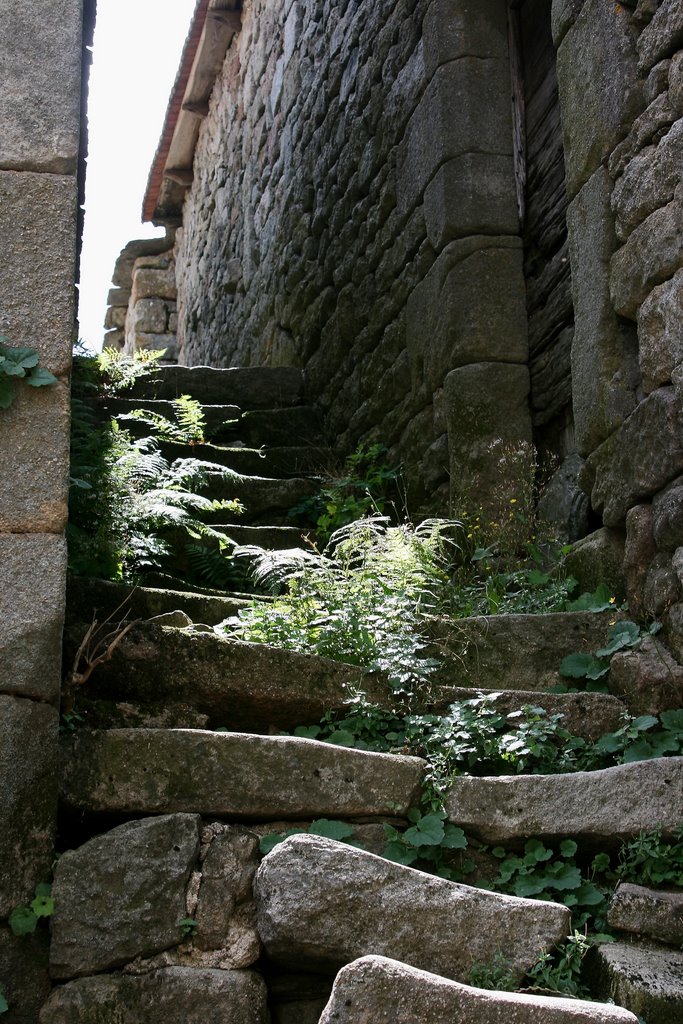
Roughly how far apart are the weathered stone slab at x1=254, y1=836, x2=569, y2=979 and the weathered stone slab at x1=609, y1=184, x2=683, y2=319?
1947 mm

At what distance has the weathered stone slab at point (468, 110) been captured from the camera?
5156 millimetres

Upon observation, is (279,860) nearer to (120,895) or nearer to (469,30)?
(120,895)

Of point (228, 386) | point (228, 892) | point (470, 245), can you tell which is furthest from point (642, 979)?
point (228, 386)

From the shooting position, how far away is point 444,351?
5.07 m

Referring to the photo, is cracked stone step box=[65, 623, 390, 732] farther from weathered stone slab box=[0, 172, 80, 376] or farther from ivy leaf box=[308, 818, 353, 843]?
weathered stone slab box=[0, 172, 80, 376]

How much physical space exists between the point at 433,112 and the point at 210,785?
12.6 feet

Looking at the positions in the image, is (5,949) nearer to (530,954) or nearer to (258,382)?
(530,954)

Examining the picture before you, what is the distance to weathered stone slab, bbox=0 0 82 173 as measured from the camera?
270 centimetres

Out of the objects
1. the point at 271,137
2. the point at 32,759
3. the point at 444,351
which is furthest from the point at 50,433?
the point at 271,137

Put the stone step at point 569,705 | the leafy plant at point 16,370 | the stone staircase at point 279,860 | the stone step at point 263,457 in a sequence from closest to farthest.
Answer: the stone staircase at point 279,860, the leafy plant at point 16,370, the stone step at point 569,705, the stone step at point 263,457

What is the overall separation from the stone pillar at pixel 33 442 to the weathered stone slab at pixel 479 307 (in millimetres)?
2489

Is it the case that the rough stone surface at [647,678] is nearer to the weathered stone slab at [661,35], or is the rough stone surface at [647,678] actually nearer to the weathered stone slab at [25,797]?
the weathered stone slab at [25,797]

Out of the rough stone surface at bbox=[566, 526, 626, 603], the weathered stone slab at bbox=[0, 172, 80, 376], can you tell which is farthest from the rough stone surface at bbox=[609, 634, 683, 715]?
the weathered stone slab at bbox=[0, 172, 80, 376]

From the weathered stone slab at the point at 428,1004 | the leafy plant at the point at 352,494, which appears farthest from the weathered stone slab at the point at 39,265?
the leafy plant at the point at 352,494
